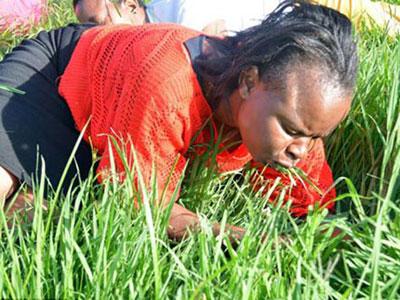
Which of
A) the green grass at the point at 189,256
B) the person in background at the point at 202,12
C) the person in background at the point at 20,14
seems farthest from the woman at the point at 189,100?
the person in background at the point at 20,14

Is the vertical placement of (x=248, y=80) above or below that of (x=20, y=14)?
above

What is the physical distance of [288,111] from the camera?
4.45 feet

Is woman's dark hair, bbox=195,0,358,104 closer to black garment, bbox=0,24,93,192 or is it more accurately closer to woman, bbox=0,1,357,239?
woman, bbox=0,1,357,239

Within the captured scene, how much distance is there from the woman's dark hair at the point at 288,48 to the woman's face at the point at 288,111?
0.02 meters

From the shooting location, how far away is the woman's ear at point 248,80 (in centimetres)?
142

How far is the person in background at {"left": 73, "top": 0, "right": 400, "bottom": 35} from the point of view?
241 centimetres

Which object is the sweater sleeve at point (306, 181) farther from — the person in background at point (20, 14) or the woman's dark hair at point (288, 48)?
the person in background at point (20, 14)

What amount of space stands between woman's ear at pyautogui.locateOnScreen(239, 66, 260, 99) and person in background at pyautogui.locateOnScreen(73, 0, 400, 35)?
0.87 meters

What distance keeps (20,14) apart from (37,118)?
137 cm

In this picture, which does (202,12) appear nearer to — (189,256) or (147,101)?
(147,101)

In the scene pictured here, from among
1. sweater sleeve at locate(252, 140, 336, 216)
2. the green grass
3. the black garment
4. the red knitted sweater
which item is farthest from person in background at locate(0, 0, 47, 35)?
the green grass

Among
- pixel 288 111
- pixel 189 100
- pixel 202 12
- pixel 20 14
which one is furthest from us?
pixel 20 14

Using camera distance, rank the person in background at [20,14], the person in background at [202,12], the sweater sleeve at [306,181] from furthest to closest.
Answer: the person in background at [20,14] < the person in background at [202,12] < the sweater sleeve at [306,181]

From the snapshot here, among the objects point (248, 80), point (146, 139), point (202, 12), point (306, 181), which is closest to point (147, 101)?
point (146, 139)
